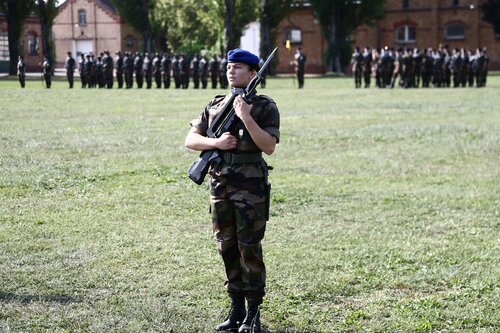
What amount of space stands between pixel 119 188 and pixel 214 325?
6457 millimetres

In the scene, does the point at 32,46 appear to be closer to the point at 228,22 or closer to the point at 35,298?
the point at 228,22

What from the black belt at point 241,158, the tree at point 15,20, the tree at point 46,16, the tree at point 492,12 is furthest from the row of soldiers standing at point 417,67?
the black belt at point 241,158

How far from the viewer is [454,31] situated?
232ft

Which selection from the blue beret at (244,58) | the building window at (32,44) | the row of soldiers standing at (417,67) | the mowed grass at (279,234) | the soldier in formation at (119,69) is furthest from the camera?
the building window at (32,44)

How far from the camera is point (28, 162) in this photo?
1505cm

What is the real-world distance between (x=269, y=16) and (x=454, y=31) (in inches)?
618

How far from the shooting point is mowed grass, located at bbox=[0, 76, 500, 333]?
6.79m

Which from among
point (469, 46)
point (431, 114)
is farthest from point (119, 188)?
point (469, 46)

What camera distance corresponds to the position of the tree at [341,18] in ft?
209

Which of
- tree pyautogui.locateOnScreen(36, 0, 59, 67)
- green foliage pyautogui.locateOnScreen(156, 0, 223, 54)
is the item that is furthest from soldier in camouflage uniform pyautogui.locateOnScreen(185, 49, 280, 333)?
green foliage pyautogui.locateOnScreen(156, 0, 223, 54)

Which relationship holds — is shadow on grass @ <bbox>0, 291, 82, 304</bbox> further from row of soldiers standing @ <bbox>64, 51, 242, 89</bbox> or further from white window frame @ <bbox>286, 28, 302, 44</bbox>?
white window frame @ <bbox>286, 28, 302, 44</bbox>

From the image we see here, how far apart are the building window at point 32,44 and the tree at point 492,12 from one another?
3398cm

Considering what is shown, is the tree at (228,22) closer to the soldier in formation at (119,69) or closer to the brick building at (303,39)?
the soldier in formation at (119,69)

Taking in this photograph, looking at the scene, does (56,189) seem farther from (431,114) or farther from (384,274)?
(431,114)
